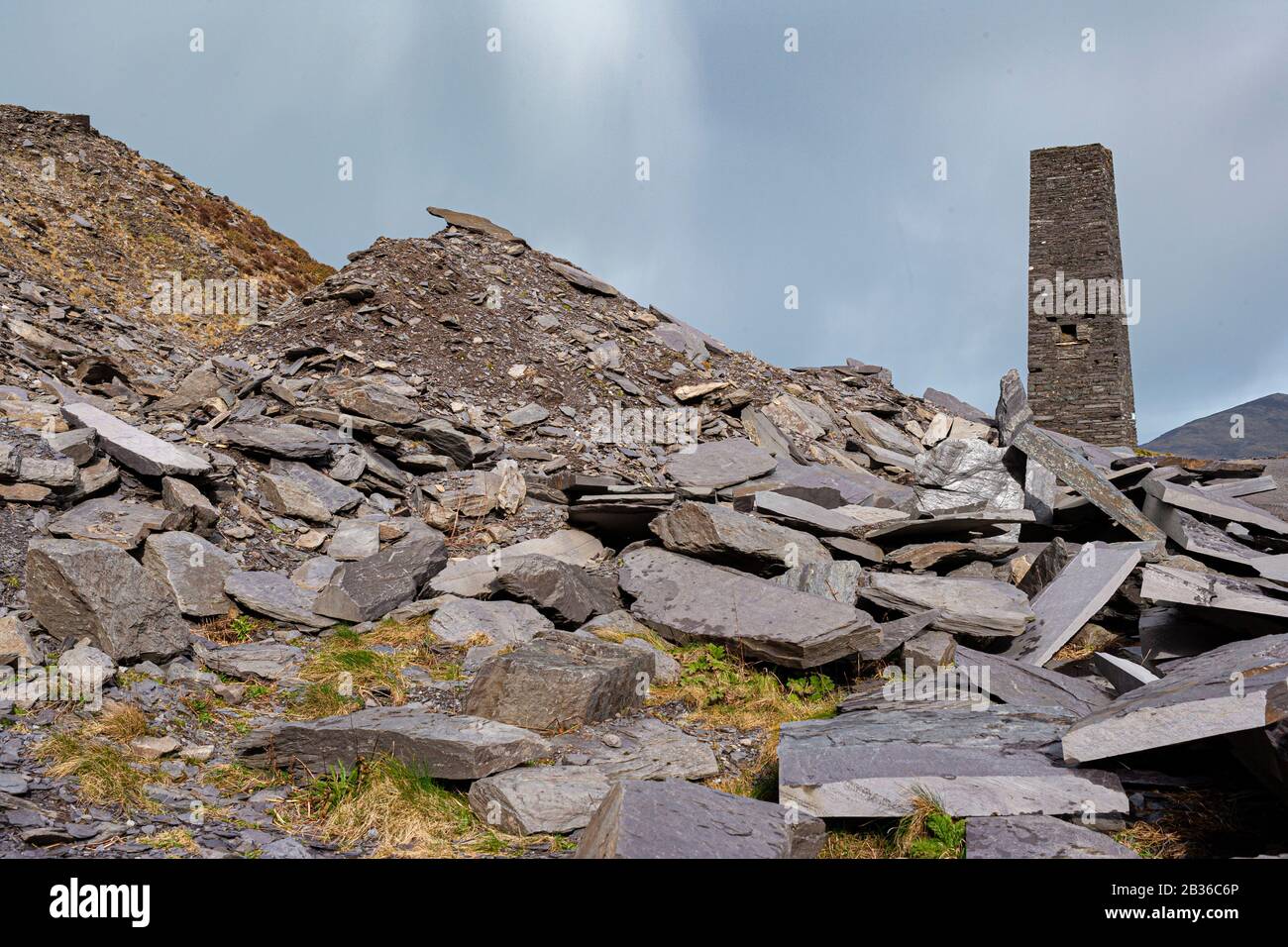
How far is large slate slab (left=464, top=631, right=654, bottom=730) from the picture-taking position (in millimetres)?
5090

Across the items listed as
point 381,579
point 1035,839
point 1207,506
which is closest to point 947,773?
point 1035,839

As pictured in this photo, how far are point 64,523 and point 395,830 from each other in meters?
4.33

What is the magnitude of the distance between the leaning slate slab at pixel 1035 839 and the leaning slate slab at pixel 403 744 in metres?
2.18

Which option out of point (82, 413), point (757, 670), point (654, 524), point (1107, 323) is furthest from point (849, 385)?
point (82, 413)

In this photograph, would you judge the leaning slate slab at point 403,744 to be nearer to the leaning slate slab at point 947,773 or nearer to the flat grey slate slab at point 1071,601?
the leaning slate slab at point 947,773

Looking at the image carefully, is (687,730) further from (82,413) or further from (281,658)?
(82,413)

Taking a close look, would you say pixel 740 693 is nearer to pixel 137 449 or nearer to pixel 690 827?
pixel 690 827

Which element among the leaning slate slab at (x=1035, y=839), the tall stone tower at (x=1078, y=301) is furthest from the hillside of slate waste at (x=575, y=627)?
the tall stone tower at (x=1078, y=301)

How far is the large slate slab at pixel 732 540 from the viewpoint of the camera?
737 centimetres

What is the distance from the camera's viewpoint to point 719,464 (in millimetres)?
11008

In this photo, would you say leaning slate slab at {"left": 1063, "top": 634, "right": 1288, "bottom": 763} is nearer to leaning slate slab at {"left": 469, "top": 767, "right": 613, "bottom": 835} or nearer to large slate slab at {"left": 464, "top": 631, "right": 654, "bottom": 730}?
leaning slate slab at {"left": 469, "top": 767, "right": 613, "bottom": 835}

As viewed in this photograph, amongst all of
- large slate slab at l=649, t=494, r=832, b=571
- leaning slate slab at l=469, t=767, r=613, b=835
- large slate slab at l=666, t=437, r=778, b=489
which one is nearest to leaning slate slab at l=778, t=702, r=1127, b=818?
leaning slate slab at l=469, t=767, r=613, b=835

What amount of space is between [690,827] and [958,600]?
4002mm

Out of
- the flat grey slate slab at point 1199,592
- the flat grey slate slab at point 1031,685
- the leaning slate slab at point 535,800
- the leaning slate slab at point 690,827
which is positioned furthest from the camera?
the flat grey slate slab at point 1199,592
